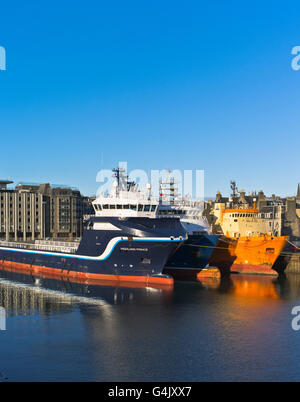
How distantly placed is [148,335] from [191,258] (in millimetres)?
29452

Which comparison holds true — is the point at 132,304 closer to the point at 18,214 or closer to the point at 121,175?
the point at 121,175

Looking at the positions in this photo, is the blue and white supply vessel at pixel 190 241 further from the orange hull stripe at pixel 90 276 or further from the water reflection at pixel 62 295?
the water reflection at pixel 62 295

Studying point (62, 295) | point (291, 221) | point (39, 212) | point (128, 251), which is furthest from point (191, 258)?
point (39, 212)

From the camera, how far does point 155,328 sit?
36.2 meters

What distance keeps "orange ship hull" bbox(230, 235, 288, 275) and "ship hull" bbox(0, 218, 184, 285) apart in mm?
15039

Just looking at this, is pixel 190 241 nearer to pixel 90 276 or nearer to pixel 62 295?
pixel 90 276

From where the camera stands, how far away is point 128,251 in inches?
2172

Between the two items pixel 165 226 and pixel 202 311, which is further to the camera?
pixel 165 226

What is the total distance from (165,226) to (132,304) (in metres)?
15.3

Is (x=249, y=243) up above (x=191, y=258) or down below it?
above

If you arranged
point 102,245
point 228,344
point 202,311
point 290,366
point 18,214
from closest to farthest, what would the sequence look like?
→ point 290,366
point 228,344
point 202,311
point 102,245
point 18,214

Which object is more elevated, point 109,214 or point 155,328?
point 109,214
